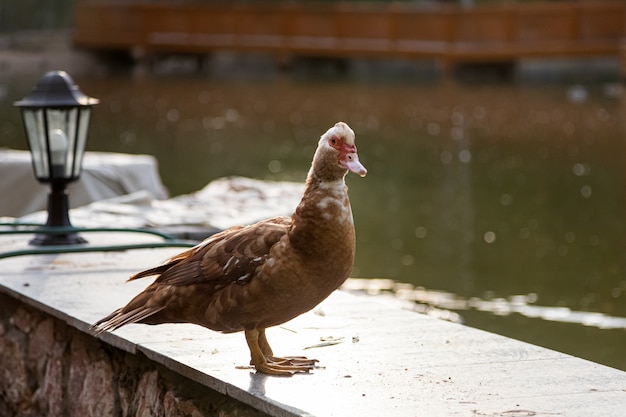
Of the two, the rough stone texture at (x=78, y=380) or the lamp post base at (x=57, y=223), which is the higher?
the lamp post base at (x=57, y=223)

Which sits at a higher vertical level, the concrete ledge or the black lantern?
the black lantern

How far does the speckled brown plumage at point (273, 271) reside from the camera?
11.2 ft

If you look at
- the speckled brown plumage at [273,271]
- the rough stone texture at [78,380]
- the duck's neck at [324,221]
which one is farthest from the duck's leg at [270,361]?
the duck's neck at [324,221]

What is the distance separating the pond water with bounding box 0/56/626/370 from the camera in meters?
8.36

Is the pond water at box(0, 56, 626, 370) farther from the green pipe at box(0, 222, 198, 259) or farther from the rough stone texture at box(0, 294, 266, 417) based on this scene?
the rough stone texture at box(0, 294, 266, 417)

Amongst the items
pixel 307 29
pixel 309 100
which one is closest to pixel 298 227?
pixel 309 100

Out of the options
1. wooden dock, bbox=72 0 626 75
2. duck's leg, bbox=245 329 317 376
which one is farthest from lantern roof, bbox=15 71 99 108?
wooden dock, bbox=72 0 626 75

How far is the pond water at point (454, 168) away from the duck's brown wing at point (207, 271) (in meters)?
3.63

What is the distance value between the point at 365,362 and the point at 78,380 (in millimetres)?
1233

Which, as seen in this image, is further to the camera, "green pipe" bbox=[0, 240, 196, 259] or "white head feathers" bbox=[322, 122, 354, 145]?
"green pipe" bbox=[0, 240, 196, 259]

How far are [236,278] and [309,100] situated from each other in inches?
793

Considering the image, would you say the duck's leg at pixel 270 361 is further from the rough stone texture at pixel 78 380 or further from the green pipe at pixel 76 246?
the green pipe at pixel 76 246

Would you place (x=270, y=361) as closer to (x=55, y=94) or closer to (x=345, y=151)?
(x=345, y=151)

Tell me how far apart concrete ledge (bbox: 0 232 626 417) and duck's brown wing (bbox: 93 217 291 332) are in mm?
179
